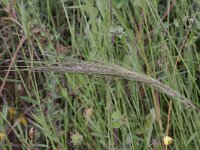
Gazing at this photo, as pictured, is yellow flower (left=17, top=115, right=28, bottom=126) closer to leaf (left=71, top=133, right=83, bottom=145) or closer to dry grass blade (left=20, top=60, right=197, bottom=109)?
leaf (left=71, top=133, right=83, bottom=145)

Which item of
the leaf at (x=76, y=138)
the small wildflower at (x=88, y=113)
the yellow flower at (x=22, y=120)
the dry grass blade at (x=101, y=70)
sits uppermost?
the dry grass blade at (x=101, y=70)

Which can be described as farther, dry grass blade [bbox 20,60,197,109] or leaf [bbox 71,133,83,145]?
leaf [bbox 71,133,83,145]

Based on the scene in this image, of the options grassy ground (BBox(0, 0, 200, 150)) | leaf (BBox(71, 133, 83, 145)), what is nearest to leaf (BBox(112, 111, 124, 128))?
grassy ground (BBox(0, 0, 200, 150))

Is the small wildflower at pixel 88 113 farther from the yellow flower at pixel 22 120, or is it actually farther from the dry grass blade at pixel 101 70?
the dry grass blade at pixel 101 70

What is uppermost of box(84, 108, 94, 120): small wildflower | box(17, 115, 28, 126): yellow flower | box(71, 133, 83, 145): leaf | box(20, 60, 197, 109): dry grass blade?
box(20, 60, 197, 109): dry grass blade

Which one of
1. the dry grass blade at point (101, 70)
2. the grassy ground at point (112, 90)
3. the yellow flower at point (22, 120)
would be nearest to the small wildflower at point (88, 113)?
the grassy ground at point (112, 90)

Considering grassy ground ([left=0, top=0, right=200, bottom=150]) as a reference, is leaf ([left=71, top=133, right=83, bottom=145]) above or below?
below

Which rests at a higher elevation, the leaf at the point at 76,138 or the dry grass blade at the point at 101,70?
the dry grass blade at the point at 101,70

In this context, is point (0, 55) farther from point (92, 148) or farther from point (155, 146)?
point (155, 146)

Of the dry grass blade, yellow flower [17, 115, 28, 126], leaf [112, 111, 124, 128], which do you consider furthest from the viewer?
yellow flower [17, 115, 28, 126]

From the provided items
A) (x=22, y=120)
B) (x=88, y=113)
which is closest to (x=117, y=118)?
(x=88, y=113)

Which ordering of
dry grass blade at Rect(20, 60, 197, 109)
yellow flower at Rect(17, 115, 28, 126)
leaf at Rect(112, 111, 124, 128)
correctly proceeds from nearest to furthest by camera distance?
dry grass blade at Rect(20, 60, 197, 109) < leaf at Rect(112, 111, 124, 128) < yellow flower at Rect(17, 115, 28, 126)

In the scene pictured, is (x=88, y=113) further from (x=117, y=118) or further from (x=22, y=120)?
(x=22, y=120)
